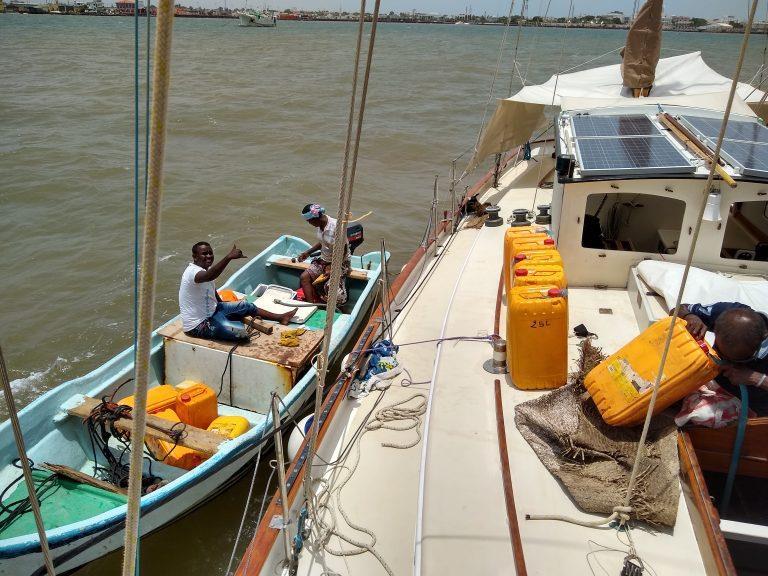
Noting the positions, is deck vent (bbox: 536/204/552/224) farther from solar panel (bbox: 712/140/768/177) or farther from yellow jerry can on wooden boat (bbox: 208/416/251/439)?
yellow jerry can on wooden boat (bbox: 208/416/251/439)

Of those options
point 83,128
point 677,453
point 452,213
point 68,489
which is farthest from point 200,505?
point 83,128

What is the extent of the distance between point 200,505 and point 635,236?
585 centimetres

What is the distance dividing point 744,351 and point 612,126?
414 centimetres

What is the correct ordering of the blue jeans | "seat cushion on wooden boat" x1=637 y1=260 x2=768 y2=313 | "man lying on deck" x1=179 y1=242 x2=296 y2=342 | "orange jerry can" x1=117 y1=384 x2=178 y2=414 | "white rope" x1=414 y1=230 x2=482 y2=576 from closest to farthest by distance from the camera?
"white rope" x1=414 y1=230 x2=482 y2=576
"seat cushion on wooden boat" x1=637 y1=260 x2=768 y2=313
"orange jerry can" x1=117 y1=384 x2=178 y2=414
"man lying on deck" x1=179 y1=242 x2=296 y2=342
the blue jeans

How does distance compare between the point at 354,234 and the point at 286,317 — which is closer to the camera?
the point at 286,317

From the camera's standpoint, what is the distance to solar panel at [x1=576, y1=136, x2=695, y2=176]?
18.3ft

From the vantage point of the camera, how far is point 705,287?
5.00 meters

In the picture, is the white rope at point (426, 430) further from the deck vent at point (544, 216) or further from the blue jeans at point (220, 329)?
the blue jeans at point (220, 329)

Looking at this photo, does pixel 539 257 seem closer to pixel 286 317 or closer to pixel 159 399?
pixel 286 317

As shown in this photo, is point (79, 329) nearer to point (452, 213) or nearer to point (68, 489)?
point (68, 489)

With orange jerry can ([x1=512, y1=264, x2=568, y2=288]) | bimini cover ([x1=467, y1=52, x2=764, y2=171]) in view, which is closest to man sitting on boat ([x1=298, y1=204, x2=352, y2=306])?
bimini cover ([x1=467, y1=52, x2=764, y2=171])

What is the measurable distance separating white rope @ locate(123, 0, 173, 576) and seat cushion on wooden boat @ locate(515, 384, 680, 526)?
2724 mm

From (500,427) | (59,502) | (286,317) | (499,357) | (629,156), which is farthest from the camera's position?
(286,317)

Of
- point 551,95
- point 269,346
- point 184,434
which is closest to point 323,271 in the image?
point 269,346
